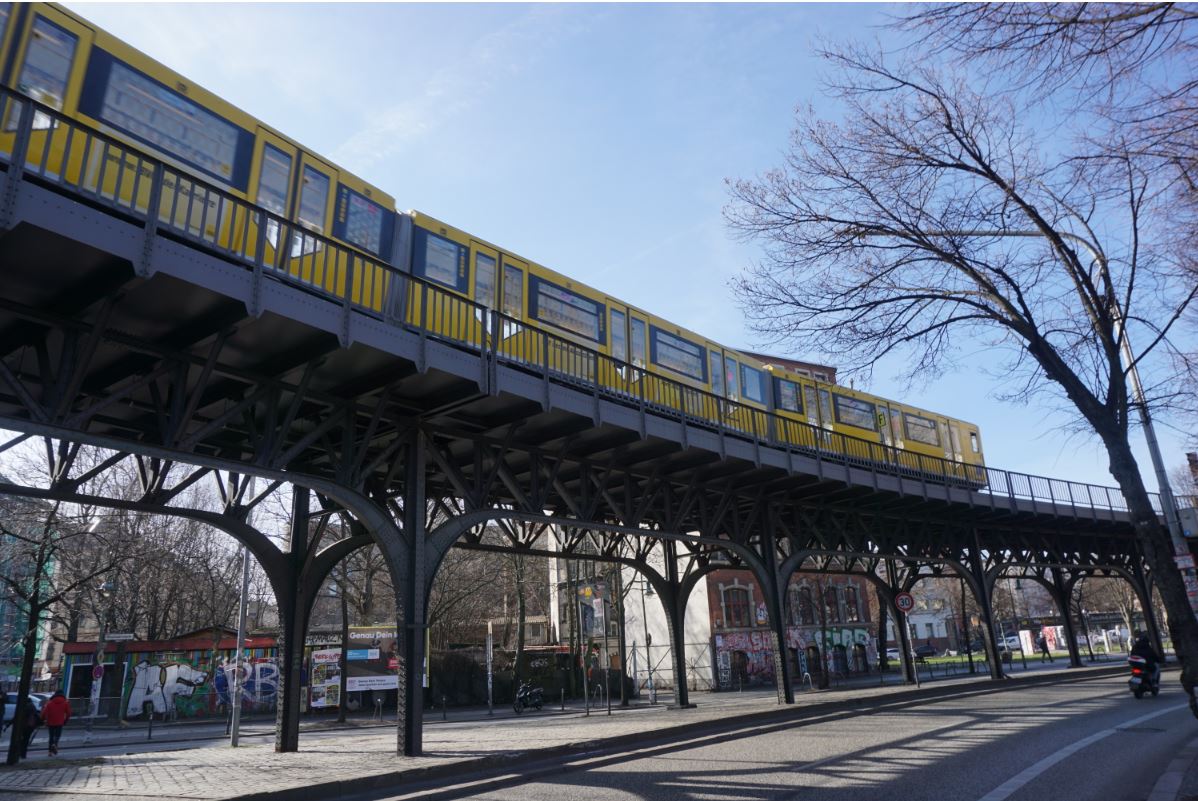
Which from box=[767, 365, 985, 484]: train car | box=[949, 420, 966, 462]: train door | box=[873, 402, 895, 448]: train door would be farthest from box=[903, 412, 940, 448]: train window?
box=[873, 402, 895, 448]: train door

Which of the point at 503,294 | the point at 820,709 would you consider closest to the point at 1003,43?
the point at 503,294

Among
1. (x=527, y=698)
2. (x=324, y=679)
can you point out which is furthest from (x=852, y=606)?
(x=324, y=679)

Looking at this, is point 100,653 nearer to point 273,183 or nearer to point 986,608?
point 273,183

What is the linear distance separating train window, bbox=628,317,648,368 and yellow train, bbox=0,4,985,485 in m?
0.05

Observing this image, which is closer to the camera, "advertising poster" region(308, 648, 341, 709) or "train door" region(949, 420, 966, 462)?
"advertising poster" region(308, 648, 341, 709)

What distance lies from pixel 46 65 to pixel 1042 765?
588 inches

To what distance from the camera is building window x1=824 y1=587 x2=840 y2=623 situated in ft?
154

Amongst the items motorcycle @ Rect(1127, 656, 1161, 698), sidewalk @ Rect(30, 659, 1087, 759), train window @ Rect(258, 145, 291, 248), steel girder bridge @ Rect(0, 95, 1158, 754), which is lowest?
sidewalk @ Rect(30, 659, 1087, 759)

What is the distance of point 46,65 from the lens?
8945mm

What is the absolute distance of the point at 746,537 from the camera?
20.3 m

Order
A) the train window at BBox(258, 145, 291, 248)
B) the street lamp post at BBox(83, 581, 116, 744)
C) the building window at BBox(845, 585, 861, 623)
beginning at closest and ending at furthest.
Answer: the train window at BBox(258, 145, 291, 248), the street lamp post at BBox(83, 581, 116, 744), the building window at BBox(845, 585, 861, 623)

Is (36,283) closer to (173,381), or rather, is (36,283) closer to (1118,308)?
(173,381)

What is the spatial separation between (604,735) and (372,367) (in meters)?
8.49

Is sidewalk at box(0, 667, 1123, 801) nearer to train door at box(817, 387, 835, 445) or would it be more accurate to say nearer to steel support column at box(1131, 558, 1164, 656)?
train door at box(817, 387, 835, 445)
